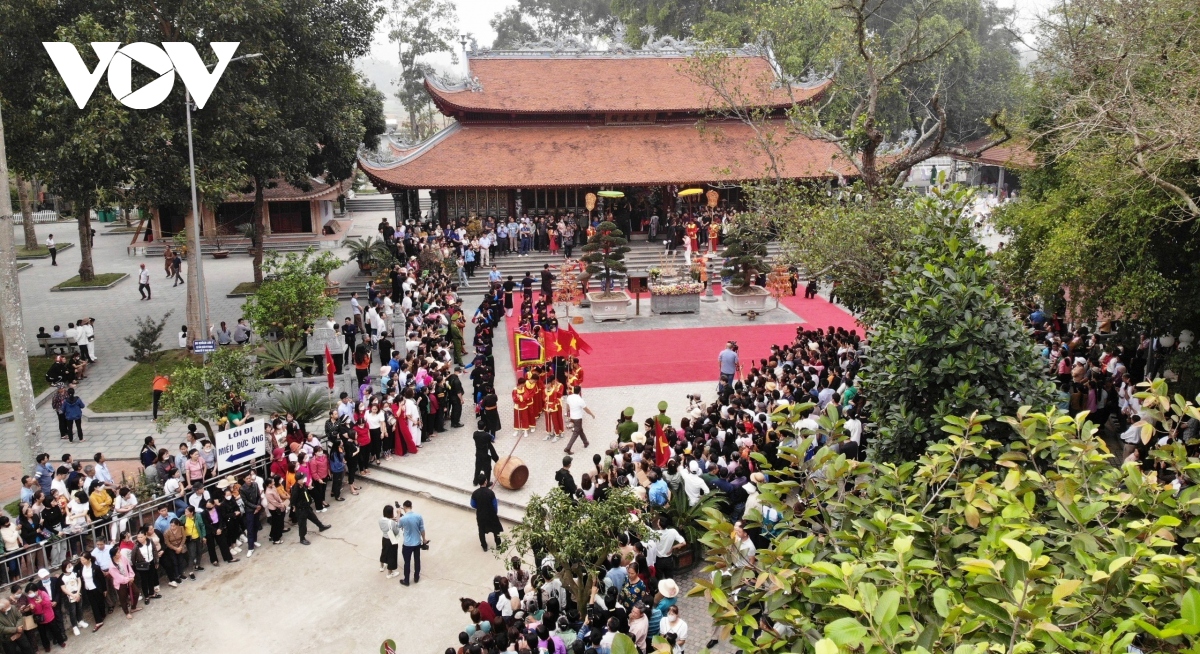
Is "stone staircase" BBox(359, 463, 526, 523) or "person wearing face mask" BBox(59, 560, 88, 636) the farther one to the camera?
"stone staircase" BBox(359, 463, 526, 523)

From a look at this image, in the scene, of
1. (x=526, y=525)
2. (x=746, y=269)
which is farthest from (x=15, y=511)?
(x=746, y=269)

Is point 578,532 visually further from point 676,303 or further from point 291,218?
point 291,218

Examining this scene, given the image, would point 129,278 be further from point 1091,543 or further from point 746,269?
point 1091,543

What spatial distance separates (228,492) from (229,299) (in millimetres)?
17048

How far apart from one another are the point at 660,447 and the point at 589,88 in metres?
21.3

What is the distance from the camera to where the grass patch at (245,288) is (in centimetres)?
2822

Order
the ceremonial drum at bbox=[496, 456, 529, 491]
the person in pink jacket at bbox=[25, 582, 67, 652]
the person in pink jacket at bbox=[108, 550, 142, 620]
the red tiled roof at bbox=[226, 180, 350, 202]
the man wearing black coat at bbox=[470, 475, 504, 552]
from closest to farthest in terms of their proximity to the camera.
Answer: the person in pink jacket at bbox=[25, 582, 67, 652] < the person in pink jacket at bbox=[108, 550, 142, 620] < the man wearing black coat at bbox=[470, 475, 504, 552] < the ceremonial drum at bbox=[496, 456, 529, 491] < the red tiled roof at bbox=[226, 180, 350, 202]

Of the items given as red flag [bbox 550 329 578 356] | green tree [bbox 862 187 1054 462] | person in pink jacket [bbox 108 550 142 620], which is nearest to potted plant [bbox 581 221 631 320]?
red flag [bbox 550 329 578 356]

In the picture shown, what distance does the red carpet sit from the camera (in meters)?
19.4

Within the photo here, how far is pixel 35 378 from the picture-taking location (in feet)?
65.7

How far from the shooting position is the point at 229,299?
90.4 feet

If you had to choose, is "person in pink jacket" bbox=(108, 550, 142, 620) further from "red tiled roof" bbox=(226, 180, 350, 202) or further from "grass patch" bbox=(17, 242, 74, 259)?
"grass patch" bbox=(17, 242, 74, 259)

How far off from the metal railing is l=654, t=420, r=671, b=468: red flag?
6.61m

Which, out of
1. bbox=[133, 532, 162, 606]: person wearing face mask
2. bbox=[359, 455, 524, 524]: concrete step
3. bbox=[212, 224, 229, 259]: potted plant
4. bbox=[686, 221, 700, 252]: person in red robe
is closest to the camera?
bbox=[133, 532, 162, 606]: person wearing face mask
